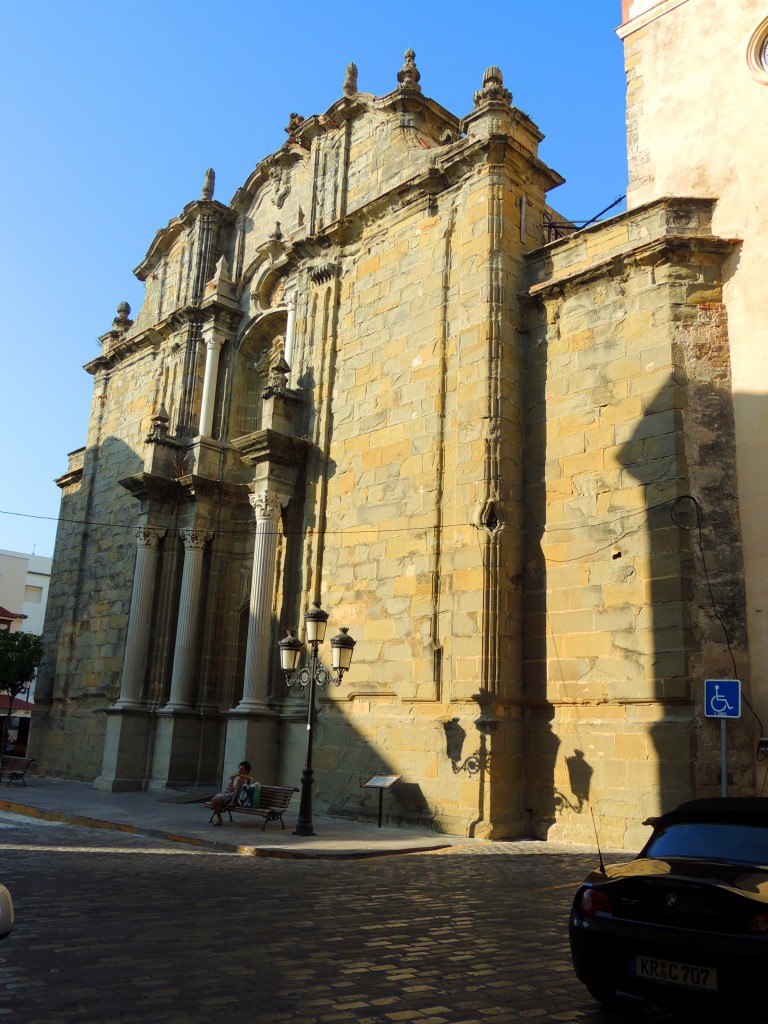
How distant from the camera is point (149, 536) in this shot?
72.0 feet

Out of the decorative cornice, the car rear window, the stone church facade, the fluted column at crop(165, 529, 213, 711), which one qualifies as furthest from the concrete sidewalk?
the decorative cornice

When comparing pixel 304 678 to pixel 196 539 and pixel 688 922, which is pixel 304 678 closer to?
pixel 196 539

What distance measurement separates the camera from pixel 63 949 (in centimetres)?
565

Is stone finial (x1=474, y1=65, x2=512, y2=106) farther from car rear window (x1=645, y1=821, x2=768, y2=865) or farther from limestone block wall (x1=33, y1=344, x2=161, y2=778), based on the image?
car rear window (x1=645, y1=821, x2=768, y2=865)

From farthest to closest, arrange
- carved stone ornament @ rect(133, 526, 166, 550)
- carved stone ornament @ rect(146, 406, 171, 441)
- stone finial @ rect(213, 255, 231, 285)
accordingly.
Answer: stone finial @ rect(213, 255, 231, 285) < carved stone ornament @ rect(146, 406, 171, 441) < carved stone ornament @ rect(133, 526, 166, 550)

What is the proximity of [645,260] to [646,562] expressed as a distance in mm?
4758

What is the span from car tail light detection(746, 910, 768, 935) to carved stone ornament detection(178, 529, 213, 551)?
1810 cm

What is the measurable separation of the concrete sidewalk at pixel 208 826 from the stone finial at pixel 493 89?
512 inches

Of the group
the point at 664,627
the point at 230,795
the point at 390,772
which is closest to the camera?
the point at 664,627

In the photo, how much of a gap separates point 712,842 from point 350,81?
20262 mm

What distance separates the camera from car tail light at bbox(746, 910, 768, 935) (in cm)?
405

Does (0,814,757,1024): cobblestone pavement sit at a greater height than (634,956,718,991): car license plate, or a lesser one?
lesser

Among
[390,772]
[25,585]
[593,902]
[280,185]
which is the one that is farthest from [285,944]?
[25,585]

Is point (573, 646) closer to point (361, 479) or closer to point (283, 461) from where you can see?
point (361, 479)
